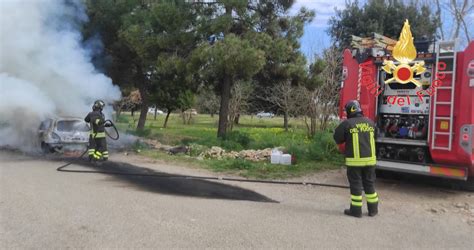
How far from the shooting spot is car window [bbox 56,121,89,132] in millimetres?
12547

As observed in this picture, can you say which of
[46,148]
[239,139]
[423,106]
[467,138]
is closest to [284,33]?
[239,139]

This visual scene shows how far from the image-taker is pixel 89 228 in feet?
17.3

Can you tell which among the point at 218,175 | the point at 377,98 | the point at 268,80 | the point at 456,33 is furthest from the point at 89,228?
the point at 456,33

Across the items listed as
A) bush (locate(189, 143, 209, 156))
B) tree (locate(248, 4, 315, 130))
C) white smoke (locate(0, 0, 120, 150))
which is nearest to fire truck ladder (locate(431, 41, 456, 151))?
bush (locate(189, 143, 209, 156))

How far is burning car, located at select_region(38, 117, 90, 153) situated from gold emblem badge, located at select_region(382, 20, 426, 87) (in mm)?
8724

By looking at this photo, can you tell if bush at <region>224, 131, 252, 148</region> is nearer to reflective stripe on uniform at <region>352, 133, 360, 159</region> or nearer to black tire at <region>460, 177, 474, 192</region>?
black tire at <region>460, 177, 474, 192</region>

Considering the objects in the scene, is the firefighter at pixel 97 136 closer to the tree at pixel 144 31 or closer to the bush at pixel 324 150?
the tree at pixel 144 31

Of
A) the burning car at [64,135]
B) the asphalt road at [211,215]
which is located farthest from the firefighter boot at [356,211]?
the burning car at [64,135]

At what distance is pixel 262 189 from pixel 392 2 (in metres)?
20.5

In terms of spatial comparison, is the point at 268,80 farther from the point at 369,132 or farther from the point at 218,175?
the point at 369,132

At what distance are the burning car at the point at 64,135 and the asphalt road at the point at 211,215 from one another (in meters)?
3.36

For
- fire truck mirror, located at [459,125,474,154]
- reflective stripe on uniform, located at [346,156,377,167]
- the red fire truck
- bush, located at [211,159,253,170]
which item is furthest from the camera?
bush, located at [211,159,253,170]

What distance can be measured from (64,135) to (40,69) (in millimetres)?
2196

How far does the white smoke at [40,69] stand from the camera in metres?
12.5
